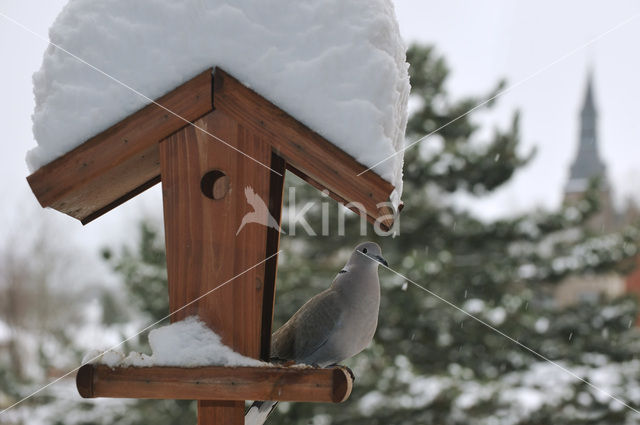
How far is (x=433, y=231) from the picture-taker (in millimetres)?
7273

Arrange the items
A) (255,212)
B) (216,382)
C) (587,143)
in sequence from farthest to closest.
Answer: (587,143)
(255,212)
(216,382)

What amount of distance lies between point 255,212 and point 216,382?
47 cm

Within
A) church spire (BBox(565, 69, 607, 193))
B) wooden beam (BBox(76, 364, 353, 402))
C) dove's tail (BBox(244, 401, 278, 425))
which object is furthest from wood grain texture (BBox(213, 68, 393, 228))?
church spire (BBox(565, 69, 607, 193))

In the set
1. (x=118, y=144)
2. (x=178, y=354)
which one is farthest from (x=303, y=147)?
(x=178, y=354)

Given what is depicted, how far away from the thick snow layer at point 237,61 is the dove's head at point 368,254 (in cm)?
19

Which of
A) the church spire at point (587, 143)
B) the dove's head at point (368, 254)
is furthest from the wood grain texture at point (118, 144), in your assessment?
the church spire at point (587, 143)

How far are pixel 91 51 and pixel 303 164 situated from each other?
0.65 m

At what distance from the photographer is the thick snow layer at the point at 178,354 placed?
1582mm

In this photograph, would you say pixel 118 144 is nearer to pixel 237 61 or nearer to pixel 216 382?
pixel 237 61

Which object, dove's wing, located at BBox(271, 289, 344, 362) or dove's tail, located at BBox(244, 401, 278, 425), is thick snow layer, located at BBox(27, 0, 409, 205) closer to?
dove's wing, located at BBox(271, 289, 344, 362)

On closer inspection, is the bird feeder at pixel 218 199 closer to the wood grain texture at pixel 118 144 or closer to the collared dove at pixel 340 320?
the wood grain texture at pixel 118 144

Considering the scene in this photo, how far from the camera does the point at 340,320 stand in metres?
1.69

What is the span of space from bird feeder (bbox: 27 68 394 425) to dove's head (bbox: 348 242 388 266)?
169mm

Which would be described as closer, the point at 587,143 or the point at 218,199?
Answer: the point at 218,199
